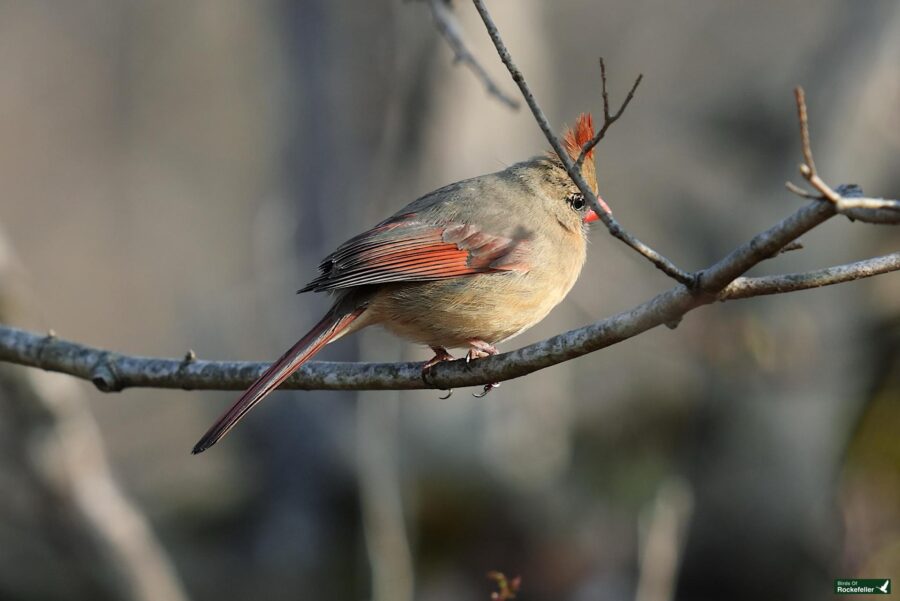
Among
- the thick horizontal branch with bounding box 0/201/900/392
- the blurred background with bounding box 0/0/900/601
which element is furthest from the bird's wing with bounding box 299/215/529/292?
the blurred background with bounding box 0/0/900/601

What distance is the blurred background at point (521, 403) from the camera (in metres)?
6.13

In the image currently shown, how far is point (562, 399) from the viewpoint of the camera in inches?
297

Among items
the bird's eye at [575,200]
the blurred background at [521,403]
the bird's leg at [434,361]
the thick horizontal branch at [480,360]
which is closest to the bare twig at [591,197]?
the thick horizontal branch at [480,360]

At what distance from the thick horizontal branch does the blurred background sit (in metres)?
1.49

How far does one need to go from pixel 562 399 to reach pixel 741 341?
1503mm

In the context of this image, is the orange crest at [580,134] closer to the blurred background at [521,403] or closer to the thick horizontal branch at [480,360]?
the blurred background at [521,403]

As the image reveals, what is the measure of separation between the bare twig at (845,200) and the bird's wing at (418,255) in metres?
1.80

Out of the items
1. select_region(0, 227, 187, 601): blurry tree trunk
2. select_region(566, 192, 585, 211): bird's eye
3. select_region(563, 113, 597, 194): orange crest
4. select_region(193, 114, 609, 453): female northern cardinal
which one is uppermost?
select_region(563, 113, 597, 194): orange crest

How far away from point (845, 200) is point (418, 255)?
2022 mm

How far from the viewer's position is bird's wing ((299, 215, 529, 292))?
13.3 feet

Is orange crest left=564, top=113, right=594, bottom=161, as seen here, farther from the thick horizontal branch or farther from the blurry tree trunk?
the blurry tree trunk

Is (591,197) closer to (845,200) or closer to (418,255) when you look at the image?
(845,200)

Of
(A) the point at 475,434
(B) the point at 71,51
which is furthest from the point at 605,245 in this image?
(B) the point at 71,51

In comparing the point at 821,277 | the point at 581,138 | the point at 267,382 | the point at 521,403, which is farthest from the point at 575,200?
the point at 521,403
